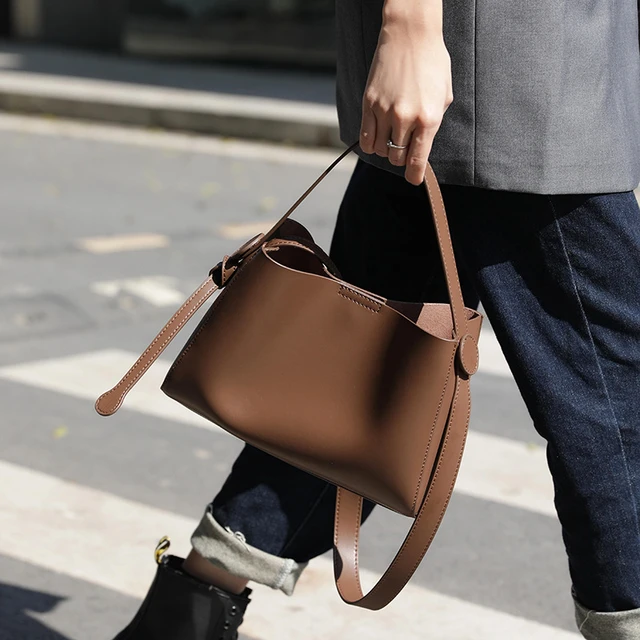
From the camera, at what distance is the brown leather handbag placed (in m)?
1.74

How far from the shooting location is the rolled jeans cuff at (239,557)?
2.09 m

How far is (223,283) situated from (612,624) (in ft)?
2.47

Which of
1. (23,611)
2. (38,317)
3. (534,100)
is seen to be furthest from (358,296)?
(38,317)

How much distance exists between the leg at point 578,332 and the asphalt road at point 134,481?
2.80 ft

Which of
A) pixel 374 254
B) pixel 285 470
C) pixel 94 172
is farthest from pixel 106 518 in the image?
pixel 94 172

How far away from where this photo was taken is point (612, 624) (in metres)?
1.88

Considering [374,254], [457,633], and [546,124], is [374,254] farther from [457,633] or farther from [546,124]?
[457,633]

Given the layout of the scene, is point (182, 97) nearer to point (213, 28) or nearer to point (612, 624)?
point (213, 28)

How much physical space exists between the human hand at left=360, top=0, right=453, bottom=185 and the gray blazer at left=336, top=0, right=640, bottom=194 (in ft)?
0.28

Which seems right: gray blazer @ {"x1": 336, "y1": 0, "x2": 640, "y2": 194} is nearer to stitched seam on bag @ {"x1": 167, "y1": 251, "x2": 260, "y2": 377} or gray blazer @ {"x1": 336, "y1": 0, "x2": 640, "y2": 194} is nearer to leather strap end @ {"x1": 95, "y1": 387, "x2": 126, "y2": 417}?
stitched seam on bag @ {"x1": 167, "y1": 251, "x2": 260, "y2": 377}

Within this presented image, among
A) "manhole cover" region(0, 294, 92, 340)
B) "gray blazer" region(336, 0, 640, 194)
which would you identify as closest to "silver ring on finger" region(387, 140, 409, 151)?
"gray blazer" region(336, 0, 640, 194)

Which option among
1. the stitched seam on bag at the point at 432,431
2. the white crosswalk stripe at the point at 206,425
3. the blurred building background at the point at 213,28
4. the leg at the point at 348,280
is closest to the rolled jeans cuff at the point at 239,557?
the leg at the point at 348,280

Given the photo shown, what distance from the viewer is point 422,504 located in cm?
176

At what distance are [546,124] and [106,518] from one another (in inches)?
69.2
